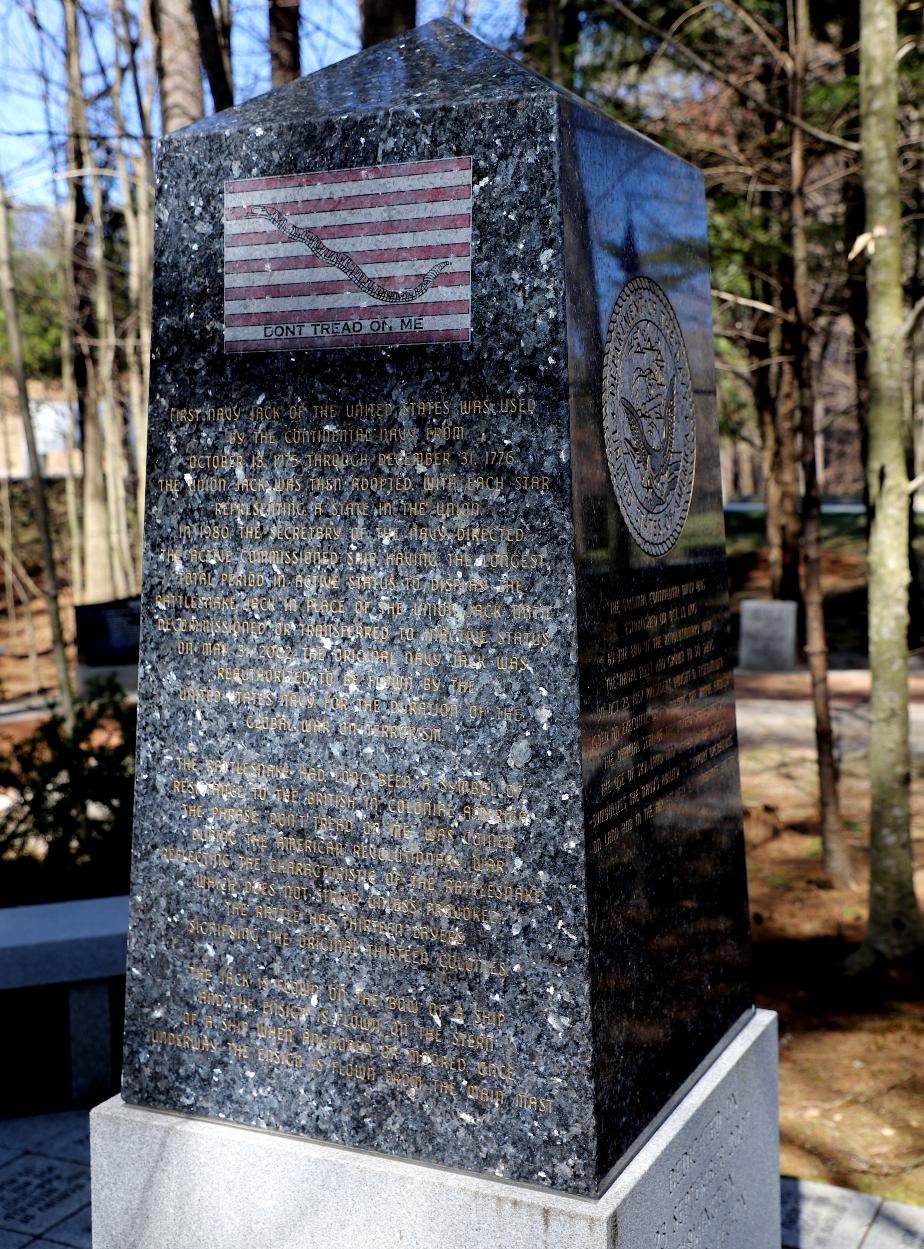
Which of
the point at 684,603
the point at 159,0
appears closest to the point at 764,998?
the point at 684,603

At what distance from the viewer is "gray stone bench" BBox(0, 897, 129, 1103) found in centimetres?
529

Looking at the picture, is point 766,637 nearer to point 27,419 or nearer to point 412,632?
point 27,419

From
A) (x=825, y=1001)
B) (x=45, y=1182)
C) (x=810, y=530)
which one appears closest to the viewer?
(x=45, y=1182)

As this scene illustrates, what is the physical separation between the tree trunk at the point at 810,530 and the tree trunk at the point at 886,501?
1.25 metres

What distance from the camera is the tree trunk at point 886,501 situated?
654 cm

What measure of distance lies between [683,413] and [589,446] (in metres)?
0.81

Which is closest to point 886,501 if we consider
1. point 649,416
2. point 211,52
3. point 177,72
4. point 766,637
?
point 649,416

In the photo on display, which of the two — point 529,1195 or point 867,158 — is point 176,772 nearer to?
point 529,1195

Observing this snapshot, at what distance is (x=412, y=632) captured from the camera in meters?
2.99

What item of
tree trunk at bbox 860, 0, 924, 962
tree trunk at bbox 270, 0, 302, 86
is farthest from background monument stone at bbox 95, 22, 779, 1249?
tree trunk at bbox 270, 0, 302, 86

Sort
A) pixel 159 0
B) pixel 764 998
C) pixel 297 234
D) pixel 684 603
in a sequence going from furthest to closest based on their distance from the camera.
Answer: pixel 159 0 → pixel 764 998 → pixel 684 603 → pixel 297 234

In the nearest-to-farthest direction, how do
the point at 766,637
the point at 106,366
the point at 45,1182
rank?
the point at 45,1182
the point at 106,366
the point at 766,637

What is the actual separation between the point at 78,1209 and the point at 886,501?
4.72 m

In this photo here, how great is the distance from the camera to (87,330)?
23.0 meters
